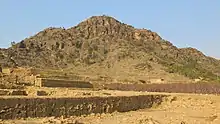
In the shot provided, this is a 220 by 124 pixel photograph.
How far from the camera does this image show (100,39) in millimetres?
77375

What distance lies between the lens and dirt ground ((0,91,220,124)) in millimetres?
15840

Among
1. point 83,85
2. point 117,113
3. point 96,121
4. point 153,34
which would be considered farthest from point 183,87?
point 153,34

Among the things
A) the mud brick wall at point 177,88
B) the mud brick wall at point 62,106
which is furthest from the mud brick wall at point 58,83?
the mud brick wall at point 62,106

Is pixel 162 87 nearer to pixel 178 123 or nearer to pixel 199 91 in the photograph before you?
pixel 199 91

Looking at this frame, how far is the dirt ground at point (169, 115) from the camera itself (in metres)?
15.8

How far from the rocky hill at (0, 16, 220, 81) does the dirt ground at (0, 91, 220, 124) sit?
1283 inches

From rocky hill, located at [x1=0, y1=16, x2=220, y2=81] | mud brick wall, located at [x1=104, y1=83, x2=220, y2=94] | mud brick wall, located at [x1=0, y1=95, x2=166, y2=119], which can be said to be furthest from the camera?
rocky hill, located at [x1=0, y1=16, x2=220, y2=81]

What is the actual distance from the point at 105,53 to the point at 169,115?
50868 millimetres

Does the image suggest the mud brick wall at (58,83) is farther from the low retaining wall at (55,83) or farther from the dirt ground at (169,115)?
the dirt ground at (169,115)

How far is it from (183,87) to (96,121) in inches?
1028

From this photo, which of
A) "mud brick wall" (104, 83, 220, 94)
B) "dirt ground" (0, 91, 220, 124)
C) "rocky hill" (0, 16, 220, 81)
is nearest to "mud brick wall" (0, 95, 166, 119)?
"dirt ground" (0, 91, 220, 124)

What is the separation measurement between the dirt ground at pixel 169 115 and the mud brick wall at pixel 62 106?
14.7 inches

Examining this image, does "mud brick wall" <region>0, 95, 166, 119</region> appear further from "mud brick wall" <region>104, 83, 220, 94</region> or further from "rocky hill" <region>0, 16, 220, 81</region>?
"rocky hill" <region>0, 16, 220, 81</region>

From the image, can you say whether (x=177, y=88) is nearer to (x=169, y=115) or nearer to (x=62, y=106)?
(x=169, y=115)
